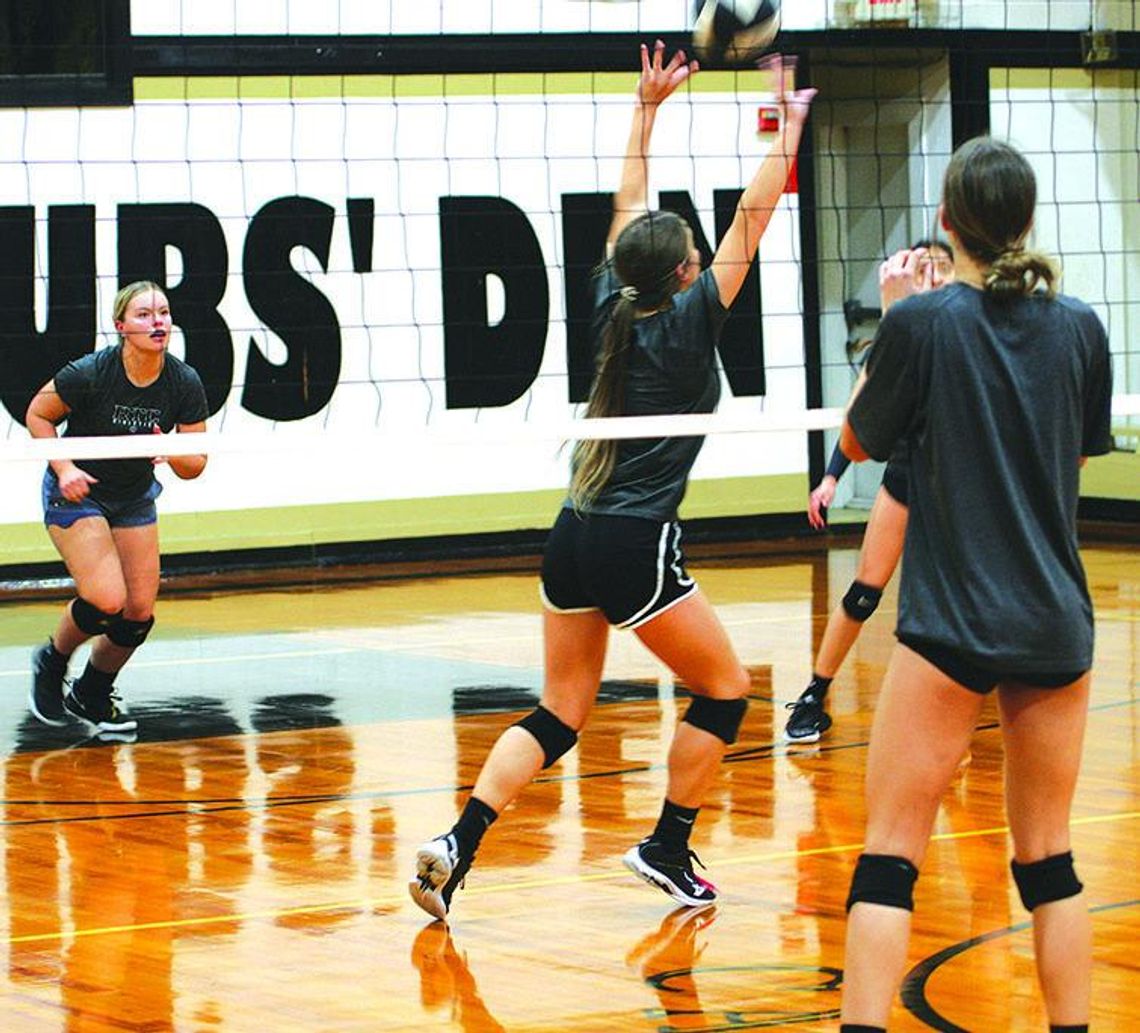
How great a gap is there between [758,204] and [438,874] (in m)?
1.68

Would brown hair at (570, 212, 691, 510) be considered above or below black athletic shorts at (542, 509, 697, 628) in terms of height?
above

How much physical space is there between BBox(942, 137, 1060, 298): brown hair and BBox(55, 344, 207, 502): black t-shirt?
4.73 m

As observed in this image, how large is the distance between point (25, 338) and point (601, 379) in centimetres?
781

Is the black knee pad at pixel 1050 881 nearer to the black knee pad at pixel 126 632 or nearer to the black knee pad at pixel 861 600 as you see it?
the black knee pad at pixel 861 600

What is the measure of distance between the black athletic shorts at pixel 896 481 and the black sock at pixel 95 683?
9.70 feet

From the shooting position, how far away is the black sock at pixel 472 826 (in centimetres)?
525

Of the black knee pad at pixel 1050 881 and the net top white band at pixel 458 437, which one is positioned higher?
the net top white band at pixel 458 437

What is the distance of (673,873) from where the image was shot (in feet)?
17.7

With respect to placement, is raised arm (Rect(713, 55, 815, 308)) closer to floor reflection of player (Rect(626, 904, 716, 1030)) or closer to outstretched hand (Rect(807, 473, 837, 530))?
floor reflection of player (Rect(626, 904, 716, 1030))

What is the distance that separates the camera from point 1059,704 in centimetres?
357

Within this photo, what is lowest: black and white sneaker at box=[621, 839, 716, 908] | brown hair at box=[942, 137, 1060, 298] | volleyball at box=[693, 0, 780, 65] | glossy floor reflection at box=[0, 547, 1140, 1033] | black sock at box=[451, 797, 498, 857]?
glossy floor reflection at box=[0, 547, 1140, 1033]

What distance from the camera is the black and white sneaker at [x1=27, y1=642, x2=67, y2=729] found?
Result: 8.41 m

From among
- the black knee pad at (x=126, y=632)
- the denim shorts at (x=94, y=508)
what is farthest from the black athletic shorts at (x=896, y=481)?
the black knee pad at (x=126, y=632)

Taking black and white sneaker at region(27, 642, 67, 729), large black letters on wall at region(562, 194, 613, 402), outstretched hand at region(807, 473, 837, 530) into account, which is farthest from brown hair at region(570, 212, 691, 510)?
large black letters on wall at region(562, 194, 613, 402)
